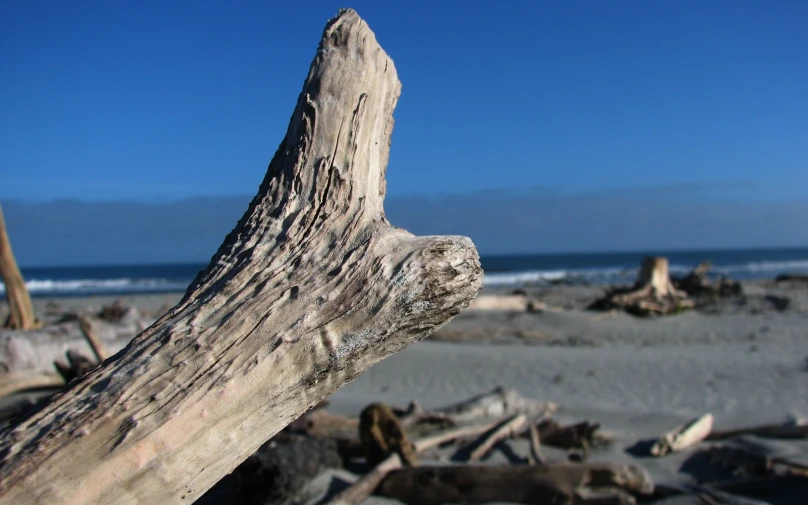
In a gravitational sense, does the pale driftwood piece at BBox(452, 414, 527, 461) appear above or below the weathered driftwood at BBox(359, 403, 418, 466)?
below

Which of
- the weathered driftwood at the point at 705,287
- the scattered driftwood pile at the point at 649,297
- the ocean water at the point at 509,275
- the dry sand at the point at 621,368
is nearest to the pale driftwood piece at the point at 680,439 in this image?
the dry sand at the point at 621,368

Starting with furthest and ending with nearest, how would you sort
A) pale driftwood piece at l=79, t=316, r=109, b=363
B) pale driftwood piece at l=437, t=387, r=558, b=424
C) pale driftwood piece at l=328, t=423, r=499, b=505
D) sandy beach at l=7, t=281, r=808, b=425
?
1. sandy beach at l=7, t=281, r=808, b=425
2. pale driftwood piece at l=79, t=316, r=109, b=363
3. pale driftwood piece at l=437, t=387, r=558, b=424
4. pale driftwood piece at l=328, t=423, r=499, b=505

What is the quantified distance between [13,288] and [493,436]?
7.11 metres

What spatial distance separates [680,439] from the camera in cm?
518

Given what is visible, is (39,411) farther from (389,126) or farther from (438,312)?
(389,126)

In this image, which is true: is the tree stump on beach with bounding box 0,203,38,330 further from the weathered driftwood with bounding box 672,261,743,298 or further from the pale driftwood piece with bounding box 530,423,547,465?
the weathered driftwood with bounding box 672,261,743,298

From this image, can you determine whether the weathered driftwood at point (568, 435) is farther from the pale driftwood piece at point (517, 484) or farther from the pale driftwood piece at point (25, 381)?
the pale driftwood piece at point (25, 381)

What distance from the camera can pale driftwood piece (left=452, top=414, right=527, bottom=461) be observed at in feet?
16.7

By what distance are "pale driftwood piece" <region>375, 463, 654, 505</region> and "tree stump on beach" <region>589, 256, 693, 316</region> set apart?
10.5 meters

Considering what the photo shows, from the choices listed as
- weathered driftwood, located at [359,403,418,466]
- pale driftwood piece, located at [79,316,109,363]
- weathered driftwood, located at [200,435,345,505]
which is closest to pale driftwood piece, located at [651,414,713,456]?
weathered driftwood, located at [359,403,418,466]

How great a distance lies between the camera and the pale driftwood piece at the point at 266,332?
145cm

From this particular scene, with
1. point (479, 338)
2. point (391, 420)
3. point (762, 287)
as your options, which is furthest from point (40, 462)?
Answer: point (762, 287)

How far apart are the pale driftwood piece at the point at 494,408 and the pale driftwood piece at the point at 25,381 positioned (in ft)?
13.9

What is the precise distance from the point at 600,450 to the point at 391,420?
189 cm
